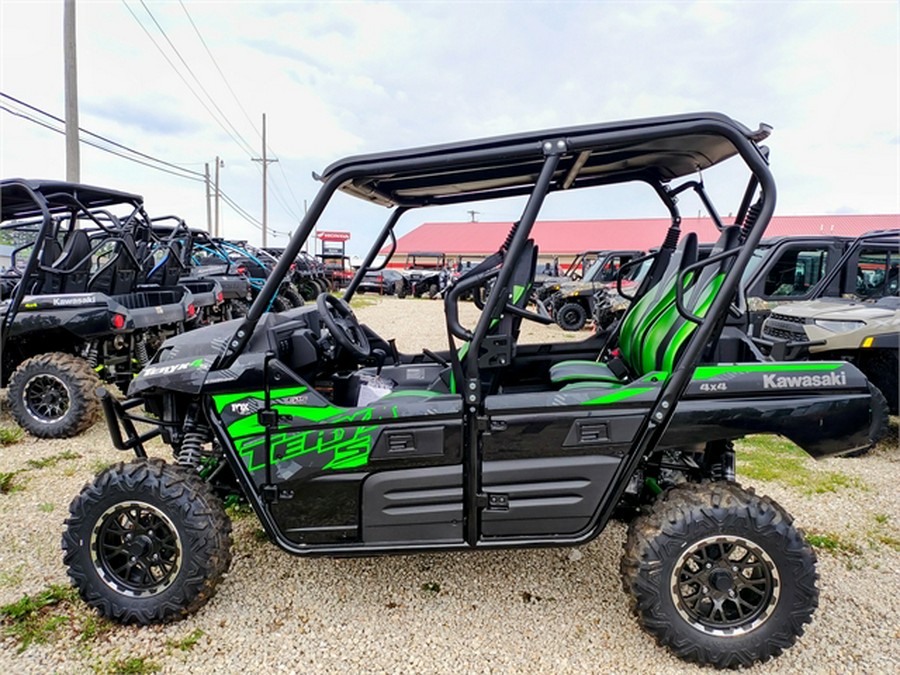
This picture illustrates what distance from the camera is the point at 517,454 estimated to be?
2260mm

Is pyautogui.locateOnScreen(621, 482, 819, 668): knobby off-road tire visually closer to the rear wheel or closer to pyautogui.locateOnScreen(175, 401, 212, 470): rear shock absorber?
pyautogui.locateOnScreen(175, 401, 212, 470): rear shock absorber

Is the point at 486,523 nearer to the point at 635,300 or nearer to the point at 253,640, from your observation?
the point at 253,640

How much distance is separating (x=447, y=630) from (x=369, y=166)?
1.96 meters

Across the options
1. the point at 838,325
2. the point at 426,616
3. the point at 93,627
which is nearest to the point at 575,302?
the point at 838,325

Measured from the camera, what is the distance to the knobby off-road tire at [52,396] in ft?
15.5

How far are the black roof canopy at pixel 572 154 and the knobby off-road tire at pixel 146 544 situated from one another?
1476 mm

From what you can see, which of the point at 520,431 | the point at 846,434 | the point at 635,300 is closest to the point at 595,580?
the point at 520,431

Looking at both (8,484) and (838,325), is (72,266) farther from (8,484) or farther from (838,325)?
(838,325)

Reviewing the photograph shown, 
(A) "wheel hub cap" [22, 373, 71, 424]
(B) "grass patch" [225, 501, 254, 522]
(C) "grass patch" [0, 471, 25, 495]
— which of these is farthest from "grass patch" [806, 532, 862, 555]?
(A) "wheel hub cap" [22, 373, 71, 424]

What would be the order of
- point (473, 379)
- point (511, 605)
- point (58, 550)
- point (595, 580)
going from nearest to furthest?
point (473, 379), point (511, 605), point (595, 580), point (58, 550)

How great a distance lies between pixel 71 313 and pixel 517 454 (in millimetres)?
4523

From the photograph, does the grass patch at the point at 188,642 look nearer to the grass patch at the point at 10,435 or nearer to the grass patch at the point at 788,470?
the grass patch at the point at 10,435

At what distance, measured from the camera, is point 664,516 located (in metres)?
2.22

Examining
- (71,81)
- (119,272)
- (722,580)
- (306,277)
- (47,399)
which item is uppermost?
(71,81)
